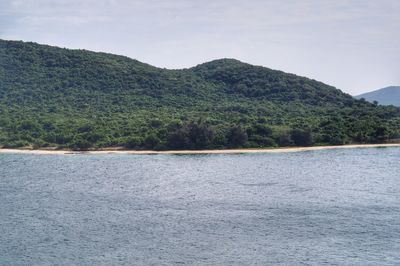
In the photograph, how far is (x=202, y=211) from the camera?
173ft

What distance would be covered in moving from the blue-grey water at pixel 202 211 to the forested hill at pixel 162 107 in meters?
15.1

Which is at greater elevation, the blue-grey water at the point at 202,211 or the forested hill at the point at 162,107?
the forested hill at the point at 162,107

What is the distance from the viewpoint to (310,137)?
99312 mm

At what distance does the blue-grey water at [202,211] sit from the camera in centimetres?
3984

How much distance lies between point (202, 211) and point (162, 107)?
8787 centimetres

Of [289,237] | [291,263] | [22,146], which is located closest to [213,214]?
[289,237]

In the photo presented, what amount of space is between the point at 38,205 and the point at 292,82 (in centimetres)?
12616

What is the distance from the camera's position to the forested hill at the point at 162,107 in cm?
9956

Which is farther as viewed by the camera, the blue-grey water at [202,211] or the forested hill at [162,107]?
the forested hill at [162,107]

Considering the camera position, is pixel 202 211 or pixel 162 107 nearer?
pixel 202 211

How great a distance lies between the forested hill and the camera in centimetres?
9956

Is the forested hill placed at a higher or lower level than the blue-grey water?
higher

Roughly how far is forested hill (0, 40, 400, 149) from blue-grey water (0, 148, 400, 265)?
15.1m

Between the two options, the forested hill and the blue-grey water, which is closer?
the blue-grey water
